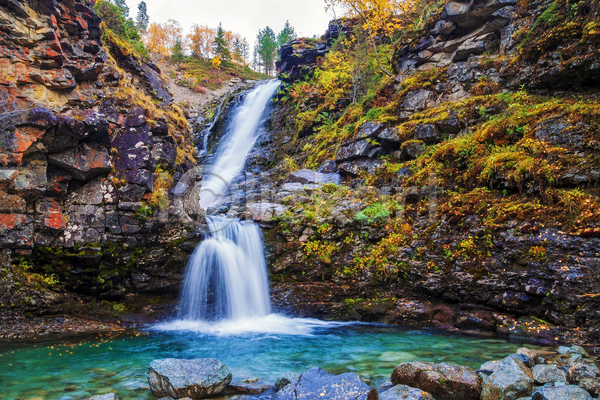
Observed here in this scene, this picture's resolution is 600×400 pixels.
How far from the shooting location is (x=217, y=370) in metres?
4.06

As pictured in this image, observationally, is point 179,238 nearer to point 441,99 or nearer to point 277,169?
point 277,169

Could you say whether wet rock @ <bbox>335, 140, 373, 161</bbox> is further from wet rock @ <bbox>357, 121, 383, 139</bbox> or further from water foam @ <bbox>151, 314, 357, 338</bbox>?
water foam @ <bbox>151, 314, 357, 338</bbox>

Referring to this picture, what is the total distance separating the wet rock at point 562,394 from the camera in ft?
10.1

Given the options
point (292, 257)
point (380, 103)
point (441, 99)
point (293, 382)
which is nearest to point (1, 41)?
point (292, 257)

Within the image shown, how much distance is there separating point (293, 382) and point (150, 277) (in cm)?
656

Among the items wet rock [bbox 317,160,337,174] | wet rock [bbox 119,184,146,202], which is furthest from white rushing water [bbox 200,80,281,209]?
wet rock [bbox 119,184,146,202]

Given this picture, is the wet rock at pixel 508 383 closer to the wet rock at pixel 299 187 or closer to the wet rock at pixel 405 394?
the wet rock at pixel 405 394

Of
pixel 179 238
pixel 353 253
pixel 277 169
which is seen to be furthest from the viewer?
pixel 277 169

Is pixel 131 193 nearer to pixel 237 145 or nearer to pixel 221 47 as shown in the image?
pixel 237 145

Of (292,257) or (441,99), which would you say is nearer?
(292,257)

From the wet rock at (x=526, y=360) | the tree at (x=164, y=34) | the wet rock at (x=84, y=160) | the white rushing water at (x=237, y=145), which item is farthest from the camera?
the tree at (x=164, y=34)

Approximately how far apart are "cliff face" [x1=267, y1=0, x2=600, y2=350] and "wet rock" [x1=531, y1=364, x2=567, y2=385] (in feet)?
6.81

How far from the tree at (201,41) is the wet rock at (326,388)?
58.4m

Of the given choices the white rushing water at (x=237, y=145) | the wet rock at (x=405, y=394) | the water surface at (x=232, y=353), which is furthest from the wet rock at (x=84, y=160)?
the wet rock at (x=405, y=394)
